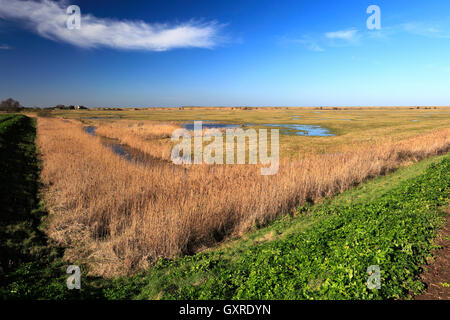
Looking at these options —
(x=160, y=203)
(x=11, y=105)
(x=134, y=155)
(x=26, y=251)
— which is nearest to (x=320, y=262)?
(x=160, y=203)

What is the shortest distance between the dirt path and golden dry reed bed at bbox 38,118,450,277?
5442mm

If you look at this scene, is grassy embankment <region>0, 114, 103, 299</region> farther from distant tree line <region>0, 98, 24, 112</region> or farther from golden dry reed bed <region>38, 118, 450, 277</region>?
distant tree line <region>0, 98, 24, 112</region>

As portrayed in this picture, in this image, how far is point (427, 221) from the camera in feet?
20.8

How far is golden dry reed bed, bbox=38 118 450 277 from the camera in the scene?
7203 millimetres

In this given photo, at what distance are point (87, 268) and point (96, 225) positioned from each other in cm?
219

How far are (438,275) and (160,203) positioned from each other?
8.54 metres

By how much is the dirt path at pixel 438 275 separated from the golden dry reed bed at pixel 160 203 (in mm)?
5442

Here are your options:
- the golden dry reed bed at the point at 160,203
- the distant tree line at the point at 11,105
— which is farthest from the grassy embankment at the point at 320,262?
the distant tree line at the point at 11,105

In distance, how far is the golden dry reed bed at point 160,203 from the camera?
284 inches

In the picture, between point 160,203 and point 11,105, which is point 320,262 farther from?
point 11,105

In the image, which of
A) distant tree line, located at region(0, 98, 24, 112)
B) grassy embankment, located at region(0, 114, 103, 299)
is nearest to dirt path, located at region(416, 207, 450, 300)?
grassy embankment, located at region(0, 114, 103, 299)

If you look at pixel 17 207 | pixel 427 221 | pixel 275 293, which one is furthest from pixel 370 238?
pixel 17 207

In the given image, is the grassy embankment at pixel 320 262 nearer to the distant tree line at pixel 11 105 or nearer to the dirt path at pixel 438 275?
the dirt path at pixel 438 275
